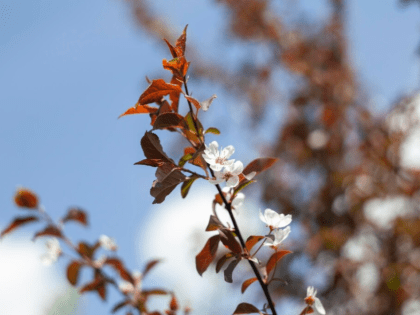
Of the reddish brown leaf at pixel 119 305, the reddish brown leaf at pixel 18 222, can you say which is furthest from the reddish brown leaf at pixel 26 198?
the reddish brown leaf at pixel 119 305

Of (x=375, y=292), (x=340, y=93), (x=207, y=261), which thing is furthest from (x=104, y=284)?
(x=340, y=93)

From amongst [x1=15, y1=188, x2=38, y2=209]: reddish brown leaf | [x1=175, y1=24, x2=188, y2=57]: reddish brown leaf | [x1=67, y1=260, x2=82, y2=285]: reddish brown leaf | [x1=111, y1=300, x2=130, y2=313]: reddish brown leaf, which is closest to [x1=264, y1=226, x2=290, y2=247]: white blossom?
[x1=175, y1=24, x2=188, y2=57]: reddish brown leaf

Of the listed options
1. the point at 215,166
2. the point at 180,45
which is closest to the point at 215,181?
the point at 215,166

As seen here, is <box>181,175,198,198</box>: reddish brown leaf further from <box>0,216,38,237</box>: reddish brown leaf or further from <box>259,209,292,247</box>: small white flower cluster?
<box>0,216,38,237</box>: reddish brown leaf

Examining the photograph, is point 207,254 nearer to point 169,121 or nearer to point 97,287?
point 169,121

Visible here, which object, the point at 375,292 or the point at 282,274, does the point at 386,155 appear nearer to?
the point at 375,292
